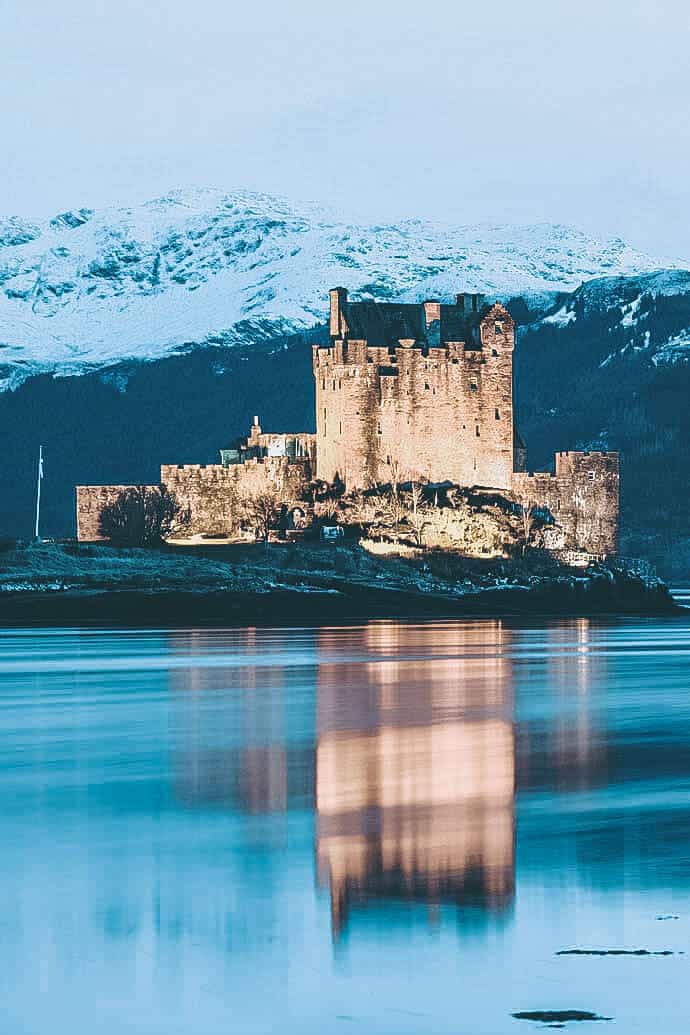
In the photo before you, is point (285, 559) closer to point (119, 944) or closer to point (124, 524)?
point (124, 524)

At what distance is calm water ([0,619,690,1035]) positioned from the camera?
12172 mm

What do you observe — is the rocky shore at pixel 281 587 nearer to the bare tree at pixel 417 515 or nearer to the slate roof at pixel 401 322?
the bare tree at pixel 417 515

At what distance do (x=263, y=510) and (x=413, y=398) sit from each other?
808 centimetres

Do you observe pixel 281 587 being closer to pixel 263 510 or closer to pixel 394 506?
pixel 394 506

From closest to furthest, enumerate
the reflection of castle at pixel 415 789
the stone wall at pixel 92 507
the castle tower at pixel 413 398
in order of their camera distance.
A: 1. the reflection of castle at pixel 415 789
2. the castle tower at pixel 413 398
3. the stone wall at pixel 92 507

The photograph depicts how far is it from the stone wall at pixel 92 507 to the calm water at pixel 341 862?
55830 millimetres

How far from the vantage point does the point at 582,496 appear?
84.8 m

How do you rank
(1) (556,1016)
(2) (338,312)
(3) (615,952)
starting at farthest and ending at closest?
1. (2) (338,312)
2. (3) (615,952)
3. (1) (556,1016)

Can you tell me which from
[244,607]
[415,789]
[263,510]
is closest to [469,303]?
[263,510]

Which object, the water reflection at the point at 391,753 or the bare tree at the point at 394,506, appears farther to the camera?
the bare tree at the point at 394,506

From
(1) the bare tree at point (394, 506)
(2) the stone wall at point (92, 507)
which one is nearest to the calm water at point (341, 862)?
(1) the bare tree at point (394, 506)

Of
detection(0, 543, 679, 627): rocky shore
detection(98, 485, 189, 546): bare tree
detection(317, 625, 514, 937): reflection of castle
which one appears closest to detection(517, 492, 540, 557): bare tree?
detection(0, 543, 679, 627): rocky shore

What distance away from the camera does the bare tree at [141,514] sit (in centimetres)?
8556

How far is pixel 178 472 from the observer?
87.6 m
